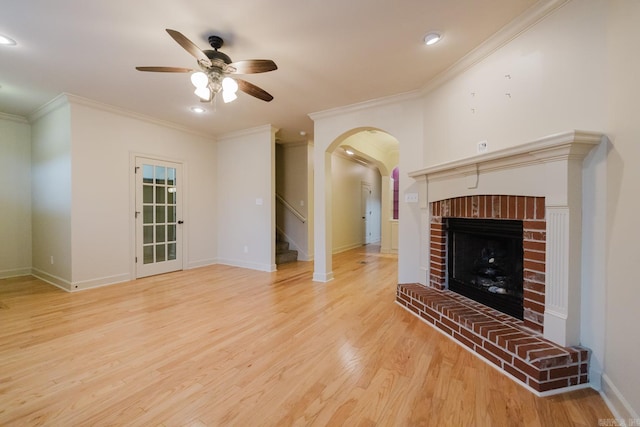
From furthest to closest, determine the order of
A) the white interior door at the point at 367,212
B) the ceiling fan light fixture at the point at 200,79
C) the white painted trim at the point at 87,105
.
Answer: the white interior door at the point at 367,212 → the white painted trim at the point at 87,105 → the ceiling fan light fixture at the point at 200,79

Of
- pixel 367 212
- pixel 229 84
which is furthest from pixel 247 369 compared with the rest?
pixel 367 212

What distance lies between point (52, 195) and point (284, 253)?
12.9 feet

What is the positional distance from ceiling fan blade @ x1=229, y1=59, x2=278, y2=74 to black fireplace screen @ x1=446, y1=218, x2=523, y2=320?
2.37m

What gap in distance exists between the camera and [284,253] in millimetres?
5844

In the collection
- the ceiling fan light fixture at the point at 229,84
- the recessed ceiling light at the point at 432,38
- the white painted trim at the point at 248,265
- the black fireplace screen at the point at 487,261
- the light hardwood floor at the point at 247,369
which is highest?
the recessed ceiling light at the point at 432,38

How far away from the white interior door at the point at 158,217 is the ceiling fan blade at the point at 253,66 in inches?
126

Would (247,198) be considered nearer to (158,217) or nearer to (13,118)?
(158,217)

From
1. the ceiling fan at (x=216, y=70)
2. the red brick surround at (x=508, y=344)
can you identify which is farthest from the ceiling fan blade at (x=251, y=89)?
the red brick surround at (x=508, y=344)

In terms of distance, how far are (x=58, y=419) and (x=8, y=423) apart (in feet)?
0.78

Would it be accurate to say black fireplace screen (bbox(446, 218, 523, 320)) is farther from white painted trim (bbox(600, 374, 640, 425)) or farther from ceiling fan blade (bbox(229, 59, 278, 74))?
ceiling fan blade (bbox(229, 59, 278, 74))

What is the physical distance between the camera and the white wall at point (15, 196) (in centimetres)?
433

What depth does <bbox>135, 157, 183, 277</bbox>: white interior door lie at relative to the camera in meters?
4.43

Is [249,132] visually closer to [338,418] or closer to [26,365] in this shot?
[26,365]

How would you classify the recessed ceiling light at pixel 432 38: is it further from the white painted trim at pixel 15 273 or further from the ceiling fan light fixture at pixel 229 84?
the white painted trim at pixel 15 273
